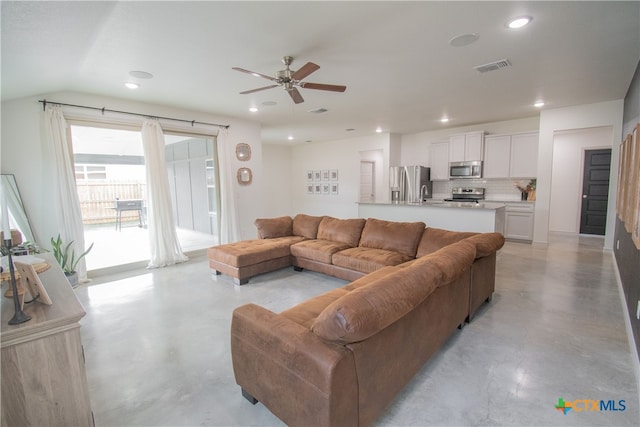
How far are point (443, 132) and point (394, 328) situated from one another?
697 centimetres

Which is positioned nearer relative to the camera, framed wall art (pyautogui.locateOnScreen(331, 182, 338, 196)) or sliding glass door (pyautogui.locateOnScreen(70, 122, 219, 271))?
sliding glass door (pyautogui.locateOnScreen(70, 122, 219, 271))

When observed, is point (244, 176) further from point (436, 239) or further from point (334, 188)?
point (436, 239)

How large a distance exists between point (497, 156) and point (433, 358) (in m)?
5.76

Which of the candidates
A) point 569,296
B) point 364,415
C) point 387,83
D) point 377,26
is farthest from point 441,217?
point 364,415

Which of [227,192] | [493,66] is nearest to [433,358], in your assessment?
[493,66]

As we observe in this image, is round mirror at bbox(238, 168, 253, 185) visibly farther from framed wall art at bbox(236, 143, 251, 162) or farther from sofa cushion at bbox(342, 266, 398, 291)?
sofa cushion at bbox(342, 266, 398, 291)

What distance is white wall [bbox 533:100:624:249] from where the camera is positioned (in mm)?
4938

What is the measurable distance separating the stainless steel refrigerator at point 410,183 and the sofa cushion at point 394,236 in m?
3.55

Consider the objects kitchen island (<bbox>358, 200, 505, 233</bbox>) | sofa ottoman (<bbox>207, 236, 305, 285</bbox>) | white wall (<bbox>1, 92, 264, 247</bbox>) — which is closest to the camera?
white wall (<bbox>1, 92, 264, 247</bbox>)

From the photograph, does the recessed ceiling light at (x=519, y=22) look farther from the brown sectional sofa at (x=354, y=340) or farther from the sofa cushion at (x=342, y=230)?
the sofa cushion at (x=342, y=230)

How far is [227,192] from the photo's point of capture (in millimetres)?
5609

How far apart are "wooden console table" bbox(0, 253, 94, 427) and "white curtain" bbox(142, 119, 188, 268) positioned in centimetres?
368

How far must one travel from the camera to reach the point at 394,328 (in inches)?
63.6

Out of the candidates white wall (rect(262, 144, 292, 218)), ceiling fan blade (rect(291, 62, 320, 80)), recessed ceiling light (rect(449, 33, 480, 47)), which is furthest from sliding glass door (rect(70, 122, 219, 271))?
recessed ceiling light (rect(449, 33, 480, 47))
